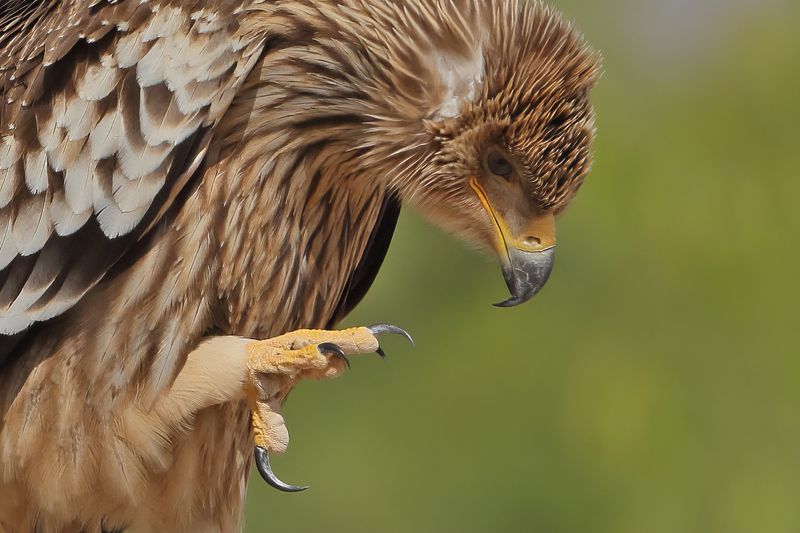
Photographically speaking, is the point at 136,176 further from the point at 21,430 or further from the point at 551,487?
the point at 551,487

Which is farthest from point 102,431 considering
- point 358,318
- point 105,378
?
point 358,318

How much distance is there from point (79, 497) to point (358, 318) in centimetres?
211

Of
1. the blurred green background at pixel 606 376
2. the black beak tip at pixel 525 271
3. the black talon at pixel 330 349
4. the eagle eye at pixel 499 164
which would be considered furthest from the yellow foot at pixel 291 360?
the blurred green background at pixel 606 376

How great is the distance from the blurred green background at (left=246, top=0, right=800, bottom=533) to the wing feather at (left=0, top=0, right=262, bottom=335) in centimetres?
207

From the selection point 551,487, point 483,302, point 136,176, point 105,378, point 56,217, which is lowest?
point 551,487

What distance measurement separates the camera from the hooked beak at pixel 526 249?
3.05 m

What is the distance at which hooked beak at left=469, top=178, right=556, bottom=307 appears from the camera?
305 cm

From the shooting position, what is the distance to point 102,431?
3.01 metres

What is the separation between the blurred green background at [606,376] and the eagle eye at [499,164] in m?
1.92

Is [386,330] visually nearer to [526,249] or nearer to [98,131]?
[526,249]

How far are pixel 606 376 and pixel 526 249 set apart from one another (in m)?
2.22

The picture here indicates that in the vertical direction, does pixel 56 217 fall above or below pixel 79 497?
above

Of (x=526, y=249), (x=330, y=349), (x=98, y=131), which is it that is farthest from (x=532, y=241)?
(x=98, y=131)

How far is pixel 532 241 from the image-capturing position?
306 centimetres
